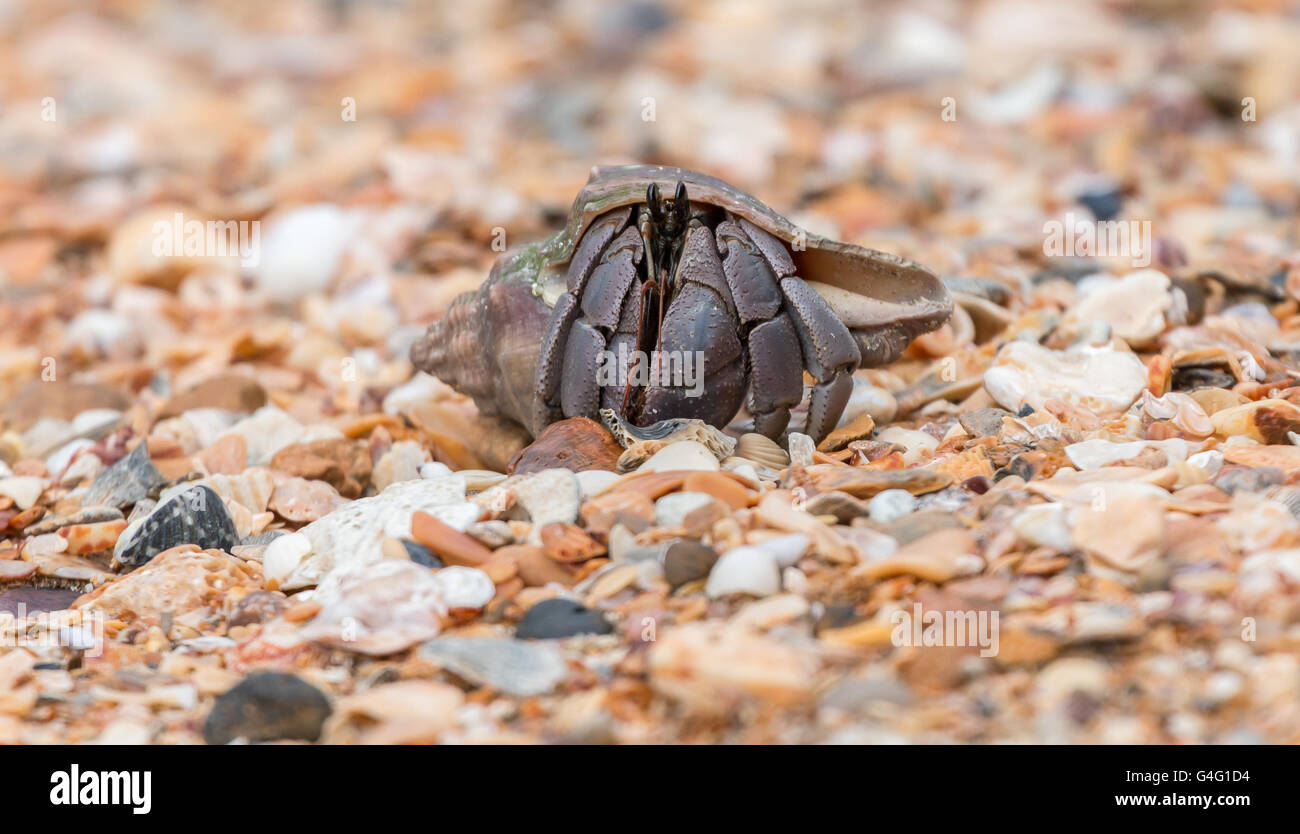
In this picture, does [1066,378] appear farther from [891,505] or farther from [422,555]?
[422,555]

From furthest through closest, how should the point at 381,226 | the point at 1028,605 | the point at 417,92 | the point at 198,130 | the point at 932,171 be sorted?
the point at 417,92 → the point at 198,130 → the point at 932,171 → the point at 381,226 → the point at 1028,605

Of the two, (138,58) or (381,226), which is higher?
(138,58)

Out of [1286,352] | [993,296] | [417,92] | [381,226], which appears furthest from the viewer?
[417,92]

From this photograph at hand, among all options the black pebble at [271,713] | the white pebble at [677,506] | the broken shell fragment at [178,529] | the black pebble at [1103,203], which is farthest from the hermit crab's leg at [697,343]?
the black pebble at [1103,203]

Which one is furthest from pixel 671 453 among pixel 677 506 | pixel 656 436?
pixel 677 506

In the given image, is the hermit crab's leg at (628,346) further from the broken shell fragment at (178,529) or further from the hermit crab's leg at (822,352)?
the broken shell fragment at (178,529)

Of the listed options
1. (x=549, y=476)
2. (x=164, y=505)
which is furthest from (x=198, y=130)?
(x=549, y=476)

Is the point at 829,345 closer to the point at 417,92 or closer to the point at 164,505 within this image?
the point at 164,505
